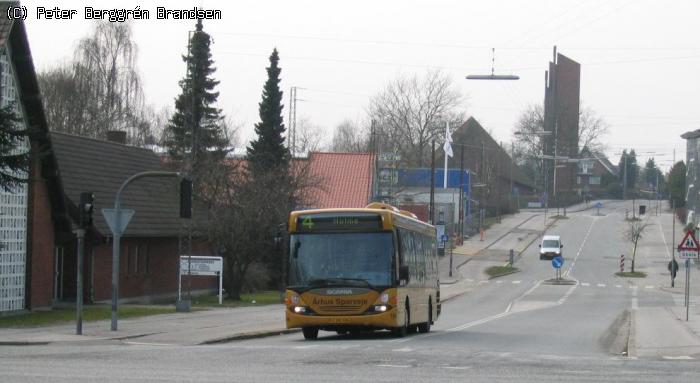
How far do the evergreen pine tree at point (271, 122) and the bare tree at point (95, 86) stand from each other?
1193 cm

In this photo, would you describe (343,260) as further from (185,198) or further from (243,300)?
(243,300)

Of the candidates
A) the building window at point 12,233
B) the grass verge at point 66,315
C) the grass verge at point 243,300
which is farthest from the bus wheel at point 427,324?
the grass verge at point 243,300

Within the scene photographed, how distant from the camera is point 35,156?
30.4m

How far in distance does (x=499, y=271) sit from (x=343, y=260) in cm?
5575

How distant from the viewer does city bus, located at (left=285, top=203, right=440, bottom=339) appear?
2348 centimetres

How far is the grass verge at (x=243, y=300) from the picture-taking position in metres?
43.6

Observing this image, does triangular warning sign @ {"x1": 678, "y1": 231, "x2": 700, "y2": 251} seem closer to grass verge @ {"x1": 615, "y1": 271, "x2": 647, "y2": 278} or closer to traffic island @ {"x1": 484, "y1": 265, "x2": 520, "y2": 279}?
traffic island @ {"x1": 484, "y1": 265, "x2": 520, "y2": 279}

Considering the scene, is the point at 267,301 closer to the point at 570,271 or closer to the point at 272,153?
the point at 272,153

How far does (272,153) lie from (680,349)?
43970 mm

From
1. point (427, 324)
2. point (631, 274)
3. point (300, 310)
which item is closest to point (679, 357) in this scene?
point (300, 310)

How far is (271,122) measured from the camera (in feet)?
220

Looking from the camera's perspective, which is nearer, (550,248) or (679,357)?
(679,357)

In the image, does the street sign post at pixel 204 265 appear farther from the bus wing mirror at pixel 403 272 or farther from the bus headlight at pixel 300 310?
the bus wing mirror at pixel 403 272

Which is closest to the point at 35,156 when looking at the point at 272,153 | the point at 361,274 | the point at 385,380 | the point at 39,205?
the point at 39,205
